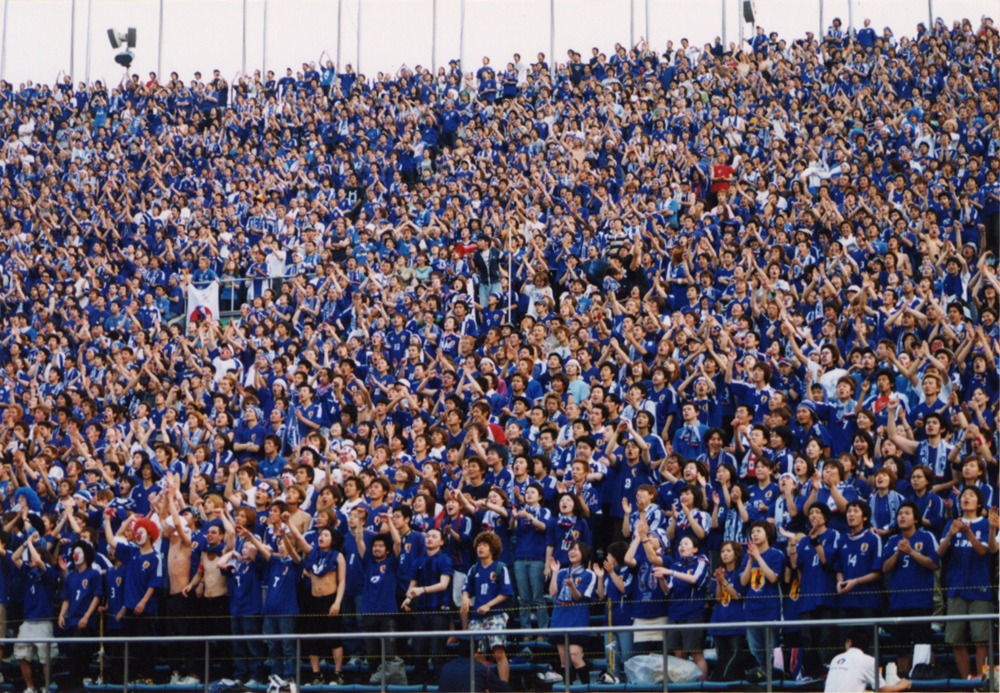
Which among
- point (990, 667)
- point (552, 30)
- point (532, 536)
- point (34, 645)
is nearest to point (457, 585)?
point (532, 536)

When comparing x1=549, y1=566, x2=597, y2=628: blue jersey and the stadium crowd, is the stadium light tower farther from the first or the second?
x1=549, y1=566, x2=597, y2=628: blue jersey

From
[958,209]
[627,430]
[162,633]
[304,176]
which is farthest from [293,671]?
[304,176]

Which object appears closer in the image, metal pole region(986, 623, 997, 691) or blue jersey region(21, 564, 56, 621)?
metal pole region(986, 623, 997, 691)

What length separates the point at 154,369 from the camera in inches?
655

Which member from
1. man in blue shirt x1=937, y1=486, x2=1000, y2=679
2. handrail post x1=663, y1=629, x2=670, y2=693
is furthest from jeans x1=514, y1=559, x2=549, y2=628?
man in blue shirt x1=937, y1=486, x2=1000, y2=679

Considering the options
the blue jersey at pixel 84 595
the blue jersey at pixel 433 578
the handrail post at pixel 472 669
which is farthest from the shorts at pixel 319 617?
the handrail post at pixel 472 669

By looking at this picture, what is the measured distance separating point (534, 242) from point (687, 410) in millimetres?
5837

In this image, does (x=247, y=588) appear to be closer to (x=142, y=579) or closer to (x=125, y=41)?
(x=142, y=579)

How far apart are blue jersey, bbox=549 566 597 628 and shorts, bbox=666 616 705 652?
145cm

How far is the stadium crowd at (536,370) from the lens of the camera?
973 cm

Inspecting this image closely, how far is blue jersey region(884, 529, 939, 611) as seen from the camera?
29.0 feet

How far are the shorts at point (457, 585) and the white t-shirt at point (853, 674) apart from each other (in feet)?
11.2

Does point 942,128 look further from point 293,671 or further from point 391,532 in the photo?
point 293,671

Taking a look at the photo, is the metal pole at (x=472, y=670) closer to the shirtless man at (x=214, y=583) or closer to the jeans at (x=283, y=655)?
the jeans at (x=283, y=655)
